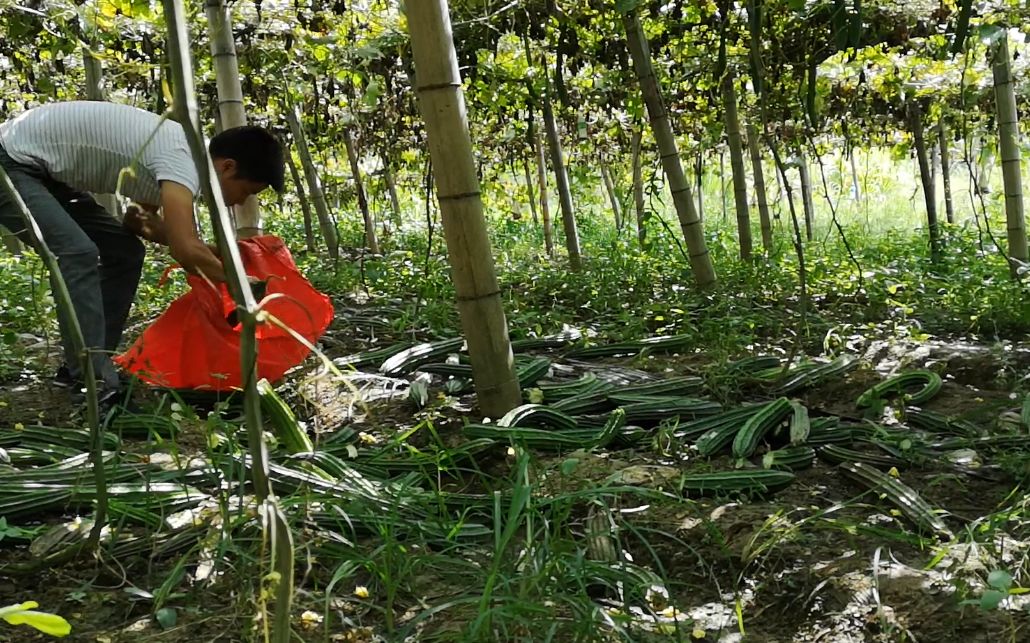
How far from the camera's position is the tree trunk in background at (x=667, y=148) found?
469 cm

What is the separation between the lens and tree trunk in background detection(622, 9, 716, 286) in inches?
185

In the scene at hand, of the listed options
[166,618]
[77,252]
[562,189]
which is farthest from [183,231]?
[562,189]

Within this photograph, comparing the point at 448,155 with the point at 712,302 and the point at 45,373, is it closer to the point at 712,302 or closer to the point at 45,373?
the point at 45,373

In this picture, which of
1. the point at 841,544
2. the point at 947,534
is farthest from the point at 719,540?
the point at 947,534

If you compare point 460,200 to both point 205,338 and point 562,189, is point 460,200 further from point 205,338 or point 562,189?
point 562,189

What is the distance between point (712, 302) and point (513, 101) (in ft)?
7.55

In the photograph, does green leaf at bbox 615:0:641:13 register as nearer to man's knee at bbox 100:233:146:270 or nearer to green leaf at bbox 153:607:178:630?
man's knee at bbox 100:233:146:270

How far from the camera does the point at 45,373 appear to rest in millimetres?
3611

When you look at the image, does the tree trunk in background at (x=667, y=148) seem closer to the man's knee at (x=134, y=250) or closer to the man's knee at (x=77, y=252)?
the man's knee at (x=134, y=250)

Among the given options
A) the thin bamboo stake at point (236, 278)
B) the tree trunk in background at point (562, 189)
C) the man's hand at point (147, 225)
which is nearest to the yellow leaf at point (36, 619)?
the thin bamboo stake at point (236, 278)

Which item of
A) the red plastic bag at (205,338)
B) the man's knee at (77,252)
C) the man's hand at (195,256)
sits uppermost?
the man's knee at (77,252)

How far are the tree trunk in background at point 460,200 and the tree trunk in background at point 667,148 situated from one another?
2.15m

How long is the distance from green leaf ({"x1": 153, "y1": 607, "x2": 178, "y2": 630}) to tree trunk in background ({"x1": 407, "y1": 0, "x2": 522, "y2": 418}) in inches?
50.1

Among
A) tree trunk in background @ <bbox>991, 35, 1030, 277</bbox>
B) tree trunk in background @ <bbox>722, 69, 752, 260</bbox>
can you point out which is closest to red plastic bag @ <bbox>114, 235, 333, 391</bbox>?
tree trunk in background @ <bbox>722, 69, 752, 260</bbox>
